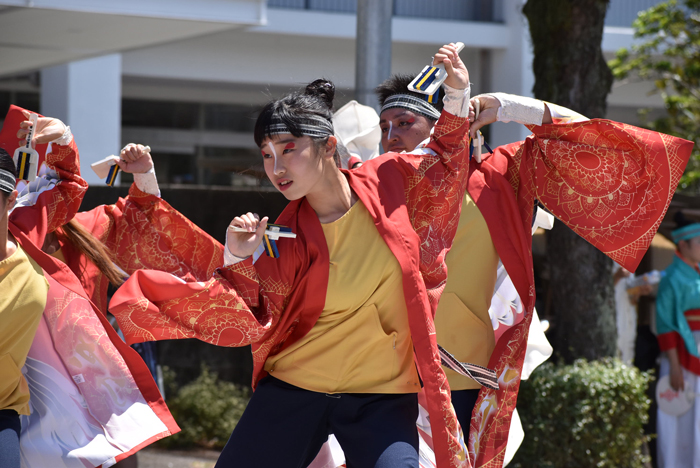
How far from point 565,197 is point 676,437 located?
321cm

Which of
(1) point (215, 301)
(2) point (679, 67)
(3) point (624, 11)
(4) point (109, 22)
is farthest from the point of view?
(3) point (624, 11)

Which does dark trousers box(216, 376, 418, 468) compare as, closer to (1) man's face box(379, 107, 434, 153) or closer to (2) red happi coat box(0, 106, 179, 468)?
(2) red happi coat box(0, 106, 179, 468)

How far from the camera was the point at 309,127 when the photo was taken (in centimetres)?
258

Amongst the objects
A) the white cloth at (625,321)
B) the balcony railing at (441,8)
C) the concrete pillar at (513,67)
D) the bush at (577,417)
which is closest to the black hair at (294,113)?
the bush at (577,417)

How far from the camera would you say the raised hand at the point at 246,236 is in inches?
96.8

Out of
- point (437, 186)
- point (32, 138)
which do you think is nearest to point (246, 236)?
point (437, 186)

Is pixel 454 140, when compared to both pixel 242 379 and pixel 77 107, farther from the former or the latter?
pixel 77 107

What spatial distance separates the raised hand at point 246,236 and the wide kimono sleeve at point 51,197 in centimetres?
101

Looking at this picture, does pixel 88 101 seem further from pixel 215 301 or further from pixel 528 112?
pixel 215 301

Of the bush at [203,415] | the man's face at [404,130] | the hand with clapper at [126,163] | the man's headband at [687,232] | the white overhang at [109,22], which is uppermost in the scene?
the white overhang at [109,22]

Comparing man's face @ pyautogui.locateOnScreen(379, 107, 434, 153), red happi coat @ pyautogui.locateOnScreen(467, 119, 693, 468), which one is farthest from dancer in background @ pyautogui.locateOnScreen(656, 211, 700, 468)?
man's face @ pyautogui.locateOnScreen(379, 107, 434, 153)

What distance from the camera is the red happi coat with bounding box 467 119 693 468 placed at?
309 cm

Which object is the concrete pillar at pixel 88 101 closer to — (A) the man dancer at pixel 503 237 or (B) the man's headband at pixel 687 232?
(B) the man's headband at pixel 687 232

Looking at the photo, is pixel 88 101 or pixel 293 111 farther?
pixel 88 101
